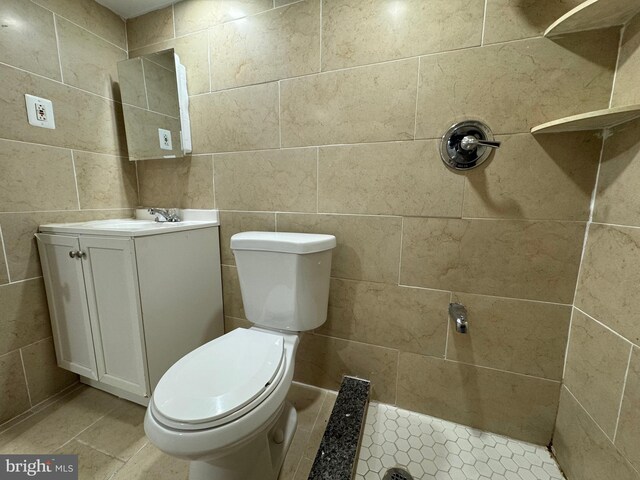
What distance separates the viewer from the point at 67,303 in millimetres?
1151

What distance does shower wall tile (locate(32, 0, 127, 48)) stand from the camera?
1.18 metres

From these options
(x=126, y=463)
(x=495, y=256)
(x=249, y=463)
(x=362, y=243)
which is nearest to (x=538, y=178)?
(x=495, y=256)

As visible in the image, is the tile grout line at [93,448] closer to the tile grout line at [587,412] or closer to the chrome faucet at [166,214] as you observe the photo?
the chrome faucet at [166,214]

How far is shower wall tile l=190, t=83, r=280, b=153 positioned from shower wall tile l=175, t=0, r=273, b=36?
1.04ft

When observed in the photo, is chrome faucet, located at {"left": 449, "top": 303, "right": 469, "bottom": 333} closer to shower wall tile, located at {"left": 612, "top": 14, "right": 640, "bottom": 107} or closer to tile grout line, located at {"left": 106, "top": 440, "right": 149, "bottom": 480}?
shower wall tile, located at {"left": 612, "top": 14, "right": 640, "bottom": 107}

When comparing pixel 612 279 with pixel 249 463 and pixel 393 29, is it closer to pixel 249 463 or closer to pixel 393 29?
pixel 393 29

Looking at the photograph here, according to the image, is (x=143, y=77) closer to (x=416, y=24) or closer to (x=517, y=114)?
(x=416, y=24)

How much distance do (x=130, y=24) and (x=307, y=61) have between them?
111cm

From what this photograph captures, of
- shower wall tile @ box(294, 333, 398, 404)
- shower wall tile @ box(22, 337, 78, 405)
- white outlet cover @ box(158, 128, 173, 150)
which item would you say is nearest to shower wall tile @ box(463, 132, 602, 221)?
shower wall tile @ box(294, 333, 398, 404)

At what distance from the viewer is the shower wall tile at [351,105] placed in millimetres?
1004

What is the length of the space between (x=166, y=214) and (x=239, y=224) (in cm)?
43

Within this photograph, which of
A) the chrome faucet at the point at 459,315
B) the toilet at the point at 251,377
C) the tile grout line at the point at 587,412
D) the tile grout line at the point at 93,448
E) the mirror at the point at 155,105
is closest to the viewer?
the toilet at the point at 251,377

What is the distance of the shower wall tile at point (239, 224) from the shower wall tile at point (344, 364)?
0.57 m

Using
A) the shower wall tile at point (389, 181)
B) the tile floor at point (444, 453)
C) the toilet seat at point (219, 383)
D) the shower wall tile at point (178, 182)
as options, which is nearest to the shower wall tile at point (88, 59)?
the shower wall tile at point (178, 182)
